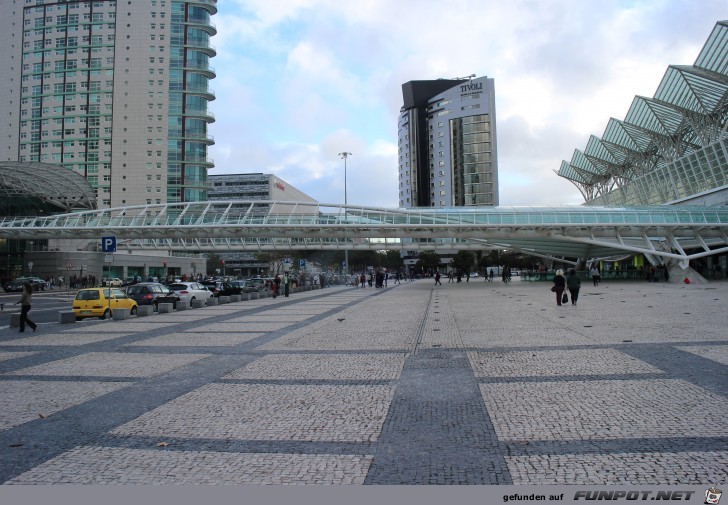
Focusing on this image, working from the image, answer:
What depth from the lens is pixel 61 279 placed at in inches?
2451

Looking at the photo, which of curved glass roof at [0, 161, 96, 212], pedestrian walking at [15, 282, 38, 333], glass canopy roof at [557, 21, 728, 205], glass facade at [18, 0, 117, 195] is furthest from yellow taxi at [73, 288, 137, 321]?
glass facade at [18, 0, 117, 195]

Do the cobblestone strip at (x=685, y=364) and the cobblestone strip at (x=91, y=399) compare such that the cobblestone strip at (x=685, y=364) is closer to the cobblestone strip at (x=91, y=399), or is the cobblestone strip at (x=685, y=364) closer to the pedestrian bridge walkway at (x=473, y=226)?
the cobblestone strip at (x=91, y=399)

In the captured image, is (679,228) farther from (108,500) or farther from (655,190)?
(108,500)

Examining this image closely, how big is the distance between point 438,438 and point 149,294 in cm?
2312

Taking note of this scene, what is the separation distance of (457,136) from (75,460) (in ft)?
465

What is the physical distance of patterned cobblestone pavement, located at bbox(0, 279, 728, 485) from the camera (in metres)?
4.29

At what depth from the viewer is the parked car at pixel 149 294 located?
25.0 meters

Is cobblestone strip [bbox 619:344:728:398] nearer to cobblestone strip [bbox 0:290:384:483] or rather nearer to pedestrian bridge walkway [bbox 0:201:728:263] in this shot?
cobblestone strip [bbox 0:290:384:483]

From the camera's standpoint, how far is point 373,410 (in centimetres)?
615

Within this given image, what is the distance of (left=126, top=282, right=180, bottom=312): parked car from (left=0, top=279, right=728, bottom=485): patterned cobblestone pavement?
12.5 meters

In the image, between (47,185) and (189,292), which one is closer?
(189,292)

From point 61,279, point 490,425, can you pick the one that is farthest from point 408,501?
point 61,279

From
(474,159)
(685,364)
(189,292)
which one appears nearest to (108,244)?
(189,292)

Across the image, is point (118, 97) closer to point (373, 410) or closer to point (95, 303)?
point (95, 303)
